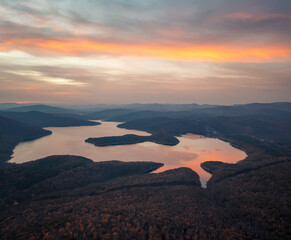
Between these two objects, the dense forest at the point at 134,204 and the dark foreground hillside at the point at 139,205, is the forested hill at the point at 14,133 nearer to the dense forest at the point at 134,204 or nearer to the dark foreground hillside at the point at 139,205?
the dense forest at the point at 134,204

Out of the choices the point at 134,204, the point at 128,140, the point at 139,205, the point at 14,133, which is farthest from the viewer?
the point at 14,133

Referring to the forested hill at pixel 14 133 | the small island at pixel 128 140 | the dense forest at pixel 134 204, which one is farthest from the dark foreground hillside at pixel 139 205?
the forested hill at pixel 14 133

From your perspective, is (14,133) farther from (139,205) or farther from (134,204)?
(139,205)

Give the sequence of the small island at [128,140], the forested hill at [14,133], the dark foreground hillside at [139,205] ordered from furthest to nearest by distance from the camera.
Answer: the small island at [128,140] < the forested hill at [14,133] < the dark foreground hillside at [139,205]

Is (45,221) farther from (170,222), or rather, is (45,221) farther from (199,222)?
(199,222)

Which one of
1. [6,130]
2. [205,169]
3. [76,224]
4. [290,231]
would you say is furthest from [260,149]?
[6,130]

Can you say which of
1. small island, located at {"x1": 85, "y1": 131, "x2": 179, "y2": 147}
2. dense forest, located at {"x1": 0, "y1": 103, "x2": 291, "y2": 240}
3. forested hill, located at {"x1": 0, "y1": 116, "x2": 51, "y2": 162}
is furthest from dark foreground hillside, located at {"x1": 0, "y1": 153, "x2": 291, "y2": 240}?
forested hill, located at {"x1": 0, "y1": 116, "x2": 51, "y2": 162}

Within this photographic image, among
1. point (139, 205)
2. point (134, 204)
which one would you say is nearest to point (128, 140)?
point (134, 204)

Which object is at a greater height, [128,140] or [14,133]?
[14,133]
